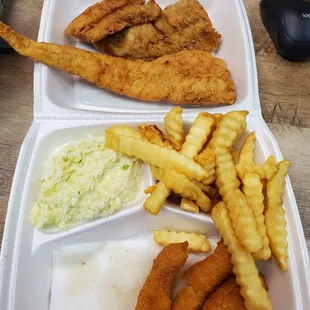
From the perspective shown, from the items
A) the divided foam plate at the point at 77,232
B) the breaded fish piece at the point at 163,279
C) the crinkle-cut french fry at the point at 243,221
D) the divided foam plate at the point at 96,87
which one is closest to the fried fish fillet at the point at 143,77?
the divided foam plate at the point at 96,87

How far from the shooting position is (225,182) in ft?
4.76

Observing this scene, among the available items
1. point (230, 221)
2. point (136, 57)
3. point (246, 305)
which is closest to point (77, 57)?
point (136, 57)

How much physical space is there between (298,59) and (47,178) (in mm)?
1480

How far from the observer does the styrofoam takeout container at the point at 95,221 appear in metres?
1.43

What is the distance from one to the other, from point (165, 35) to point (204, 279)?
3.88ft

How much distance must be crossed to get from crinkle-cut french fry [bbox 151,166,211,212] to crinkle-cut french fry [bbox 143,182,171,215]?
1.0 inches

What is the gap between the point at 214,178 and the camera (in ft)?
4.96

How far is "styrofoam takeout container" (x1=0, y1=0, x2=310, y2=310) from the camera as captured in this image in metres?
1.43

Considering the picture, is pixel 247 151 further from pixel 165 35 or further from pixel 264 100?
pixel 165 35

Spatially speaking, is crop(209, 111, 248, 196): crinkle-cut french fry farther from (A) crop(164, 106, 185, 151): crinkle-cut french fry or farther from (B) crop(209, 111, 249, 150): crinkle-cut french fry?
(A) crop(164, 106, 185, 151): crinkle-cut french fry

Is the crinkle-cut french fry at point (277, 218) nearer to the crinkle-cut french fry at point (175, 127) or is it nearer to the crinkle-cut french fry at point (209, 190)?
the crinkle-cut french fry at point (209, 190)

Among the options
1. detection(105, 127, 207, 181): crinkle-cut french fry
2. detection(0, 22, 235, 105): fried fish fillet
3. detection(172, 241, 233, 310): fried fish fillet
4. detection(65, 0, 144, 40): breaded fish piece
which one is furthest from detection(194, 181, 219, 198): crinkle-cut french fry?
detection(65, 0, 144, 40): breaded fish piece

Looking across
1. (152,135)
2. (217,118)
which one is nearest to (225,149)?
(217,118)

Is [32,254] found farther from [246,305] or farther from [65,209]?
[246,305]
